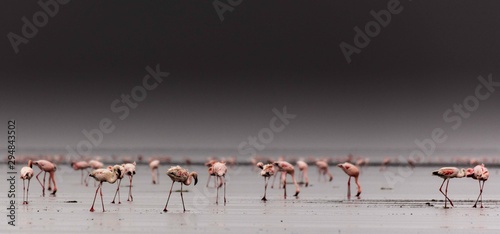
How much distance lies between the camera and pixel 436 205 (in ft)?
44.3

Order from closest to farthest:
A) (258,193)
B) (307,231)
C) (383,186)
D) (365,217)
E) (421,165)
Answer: (307,231) < (365,217) < (258,193) < (383,186) < (421,165)

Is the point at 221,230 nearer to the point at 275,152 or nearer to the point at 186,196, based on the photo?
the point at 186,196

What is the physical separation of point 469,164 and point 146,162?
12604mm

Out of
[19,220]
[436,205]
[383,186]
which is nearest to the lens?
[19,220]

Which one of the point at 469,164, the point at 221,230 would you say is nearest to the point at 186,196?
the point at 221,230

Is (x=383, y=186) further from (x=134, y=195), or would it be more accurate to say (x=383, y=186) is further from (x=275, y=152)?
(x=275, y=152)

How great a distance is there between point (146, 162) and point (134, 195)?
65.2 feet

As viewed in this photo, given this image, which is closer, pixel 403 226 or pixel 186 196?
pixel 403 226

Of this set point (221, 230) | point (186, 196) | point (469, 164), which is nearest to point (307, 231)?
point (221, 230)

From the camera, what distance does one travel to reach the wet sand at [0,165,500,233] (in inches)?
404

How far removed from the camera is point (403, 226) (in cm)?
1048

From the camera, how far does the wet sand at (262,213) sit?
10.2 meters

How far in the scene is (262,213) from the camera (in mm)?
11992

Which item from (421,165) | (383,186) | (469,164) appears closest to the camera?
(383,186)
